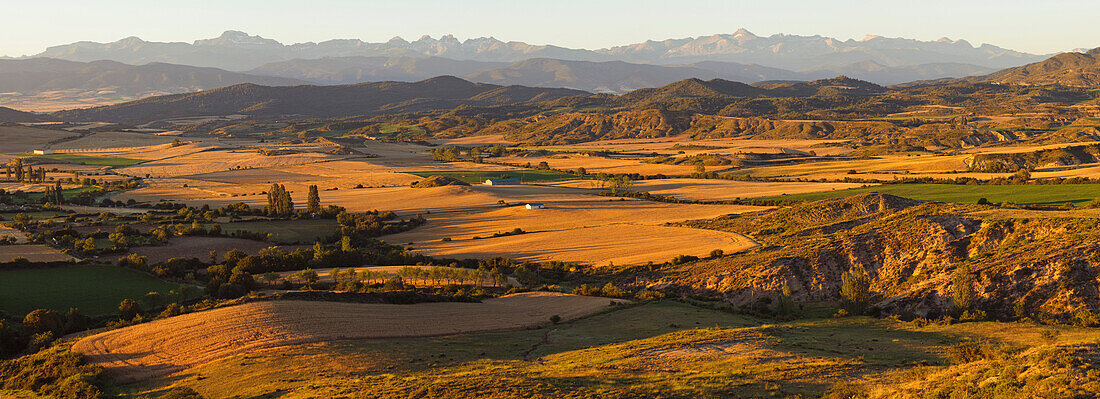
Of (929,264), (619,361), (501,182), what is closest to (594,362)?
(619,361)

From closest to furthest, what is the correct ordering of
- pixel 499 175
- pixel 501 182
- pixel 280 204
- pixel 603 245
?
pixel 603 245 < pixel 280 204 < pixel 501 182 < pixel 499 175

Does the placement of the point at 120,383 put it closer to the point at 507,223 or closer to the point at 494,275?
the point at 494,275

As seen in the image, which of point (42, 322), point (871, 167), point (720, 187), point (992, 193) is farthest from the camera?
point (871, 167)

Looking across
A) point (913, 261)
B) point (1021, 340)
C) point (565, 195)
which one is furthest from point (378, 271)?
point (565, 195)

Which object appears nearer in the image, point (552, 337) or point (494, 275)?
point (552, 337)

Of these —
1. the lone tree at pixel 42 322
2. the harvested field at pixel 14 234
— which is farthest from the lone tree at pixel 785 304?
the harvested field at pixel 14 234

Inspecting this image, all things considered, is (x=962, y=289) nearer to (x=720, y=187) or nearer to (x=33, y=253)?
(x=33, y=253)
